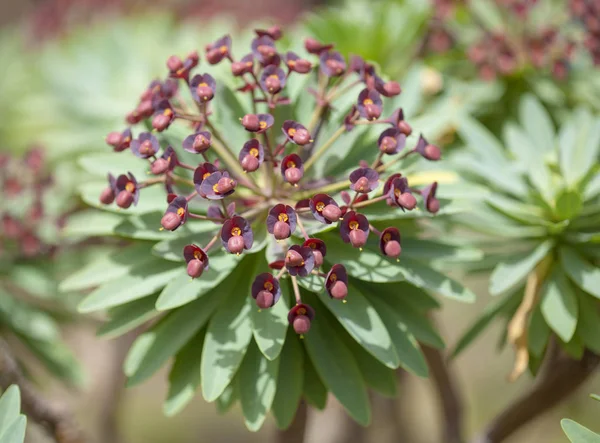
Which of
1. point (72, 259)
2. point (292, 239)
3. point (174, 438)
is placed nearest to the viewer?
point (292, 239)

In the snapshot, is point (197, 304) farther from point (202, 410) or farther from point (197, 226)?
point (202, 410)

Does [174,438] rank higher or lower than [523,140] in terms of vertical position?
lower

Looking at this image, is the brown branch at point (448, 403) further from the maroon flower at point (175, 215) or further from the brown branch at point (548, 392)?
the maroon flower at point (175, 215)

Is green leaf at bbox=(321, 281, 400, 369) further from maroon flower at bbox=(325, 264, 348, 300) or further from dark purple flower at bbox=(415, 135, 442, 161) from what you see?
dark purple flower at bbox=(415, 135, 442, 161)

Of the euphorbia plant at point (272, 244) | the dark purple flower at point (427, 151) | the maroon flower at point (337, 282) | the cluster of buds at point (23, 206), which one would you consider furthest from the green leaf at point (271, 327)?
the cluster of buds at point (23, 206)

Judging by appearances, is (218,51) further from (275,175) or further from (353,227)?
(353,227)

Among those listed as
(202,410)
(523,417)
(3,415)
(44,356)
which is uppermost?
(3,415)

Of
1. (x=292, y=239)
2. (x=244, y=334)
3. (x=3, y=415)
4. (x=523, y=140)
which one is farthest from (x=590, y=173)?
(x=3, y=415)
